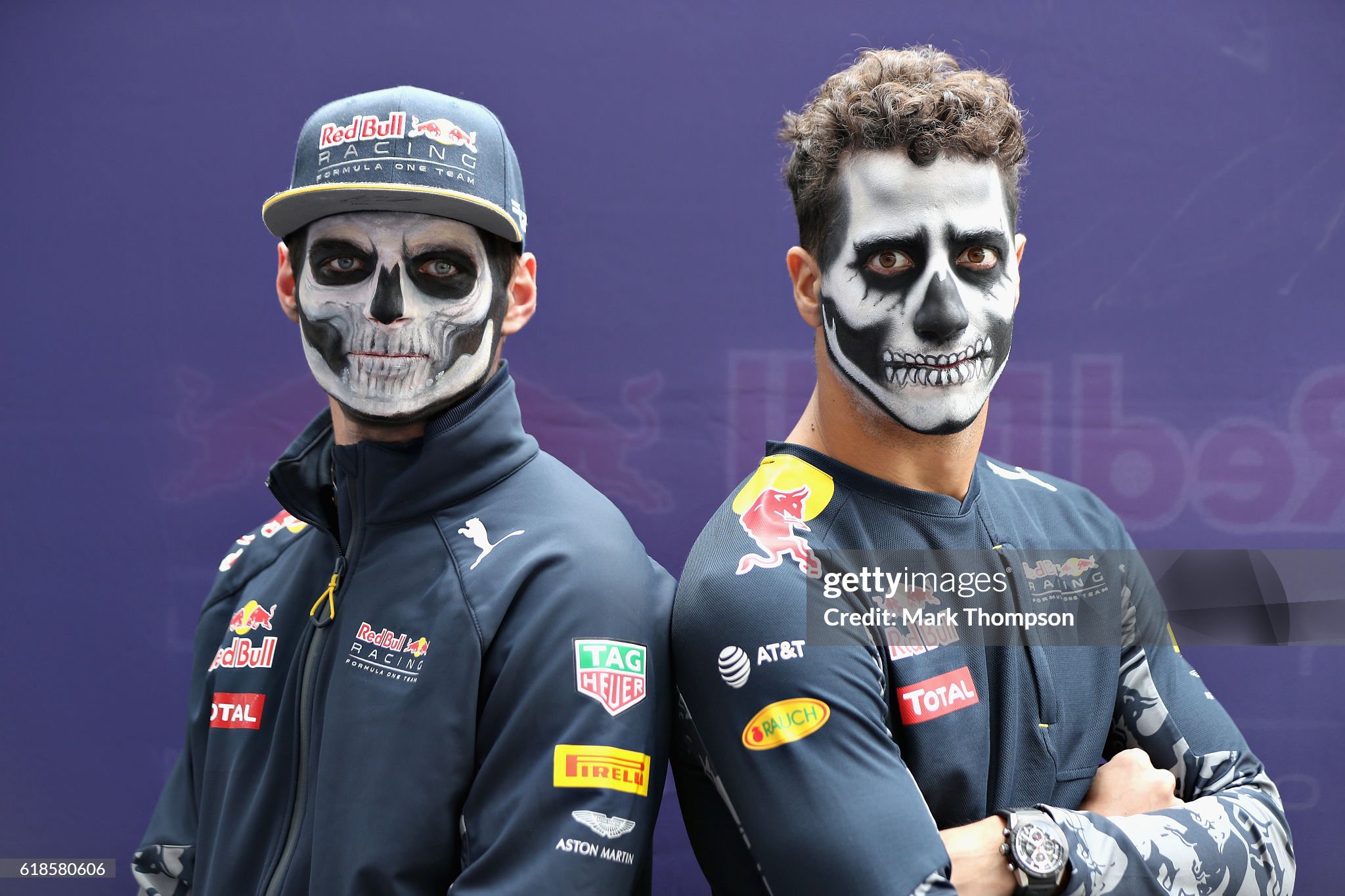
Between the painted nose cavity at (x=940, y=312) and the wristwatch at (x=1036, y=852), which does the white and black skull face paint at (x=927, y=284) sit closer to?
the painted nose cavity at (x=940, y=312)

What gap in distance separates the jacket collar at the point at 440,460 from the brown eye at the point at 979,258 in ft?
2.59

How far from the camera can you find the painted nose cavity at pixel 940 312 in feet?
5.74

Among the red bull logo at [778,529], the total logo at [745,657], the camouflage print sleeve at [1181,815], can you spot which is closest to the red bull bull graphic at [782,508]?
the red bull logo at [778,529]

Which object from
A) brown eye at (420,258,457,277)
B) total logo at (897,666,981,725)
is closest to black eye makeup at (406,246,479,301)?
brown eye at (420,258,457,277)

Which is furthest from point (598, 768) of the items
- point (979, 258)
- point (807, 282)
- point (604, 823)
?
point (979, 258)

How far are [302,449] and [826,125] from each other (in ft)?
3.46

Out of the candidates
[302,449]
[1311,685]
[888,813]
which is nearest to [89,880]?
[302,449]

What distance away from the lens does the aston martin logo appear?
5.06 feet

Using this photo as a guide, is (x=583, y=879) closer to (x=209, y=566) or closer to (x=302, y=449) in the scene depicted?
(x=302, y=449)

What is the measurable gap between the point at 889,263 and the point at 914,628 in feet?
1.93

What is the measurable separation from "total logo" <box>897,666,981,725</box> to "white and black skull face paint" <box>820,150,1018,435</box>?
397mm

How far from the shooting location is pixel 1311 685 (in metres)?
2.79

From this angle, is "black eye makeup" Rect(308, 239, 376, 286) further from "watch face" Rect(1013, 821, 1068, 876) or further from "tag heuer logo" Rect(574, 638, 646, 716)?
"watch face" Rect(1013, 821, 1068, 876)

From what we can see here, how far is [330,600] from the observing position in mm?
1795
